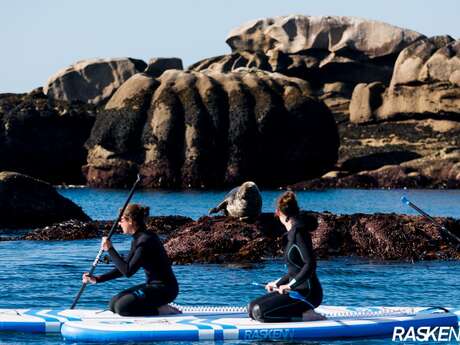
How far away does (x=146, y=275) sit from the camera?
18.0m

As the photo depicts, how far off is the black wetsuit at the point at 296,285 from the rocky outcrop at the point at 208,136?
67.6 metres

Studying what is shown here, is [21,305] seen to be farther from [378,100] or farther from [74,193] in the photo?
[378,100]

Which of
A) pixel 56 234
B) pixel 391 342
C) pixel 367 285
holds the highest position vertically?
pixel 391 342

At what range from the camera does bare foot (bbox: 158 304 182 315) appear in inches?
730

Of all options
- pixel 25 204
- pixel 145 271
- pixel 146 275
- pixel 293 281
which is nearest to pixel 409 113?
pixel 25 204

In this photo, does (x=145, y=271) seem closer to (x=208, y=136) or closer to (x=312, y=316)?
(x=312, y=316)

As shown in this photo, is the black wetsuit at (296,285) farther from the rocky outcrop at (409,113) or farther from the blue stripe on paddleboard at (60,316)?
the rocky outcrop at (409,113)

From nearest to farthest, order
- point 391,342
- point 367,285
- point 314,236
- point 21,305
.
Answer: point 391,342 < point 21,305 < point 367,285 < point 314,236

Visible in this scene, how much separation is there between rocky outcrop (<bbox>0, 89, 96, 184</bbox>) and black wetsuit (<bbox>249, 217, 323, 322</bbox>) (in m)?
79.7

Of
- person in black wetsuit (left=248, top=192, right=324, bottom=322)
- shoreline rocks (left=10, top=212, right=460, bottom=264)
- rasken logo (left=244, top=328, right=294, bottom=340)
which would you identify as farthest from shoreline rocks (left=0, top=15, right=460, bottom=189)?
rasken logo (left=244, top=328, right=294, bottom=340)

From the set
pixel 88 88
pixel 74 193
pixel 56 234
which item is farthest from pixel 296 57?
pixel 56 234

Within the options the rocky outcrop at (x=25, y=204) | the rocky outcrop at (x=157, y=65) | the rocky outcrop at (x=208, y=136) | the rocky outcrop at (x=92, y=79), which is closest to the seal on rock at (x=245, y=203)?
the rocky outcrop at (x=25, y=204)

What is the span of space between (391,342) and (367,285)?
7646mm

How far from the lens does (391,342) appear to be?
58.0 feet
